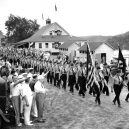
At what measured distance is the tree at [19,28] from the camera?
298ft

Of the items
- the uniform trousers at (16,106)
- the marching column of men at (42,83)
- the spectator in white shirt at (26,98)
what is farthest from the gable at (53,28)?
the uniform trousers at (16,106)

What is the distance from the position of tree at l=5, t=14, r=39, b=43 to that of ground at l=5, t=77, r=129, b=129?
76.9m

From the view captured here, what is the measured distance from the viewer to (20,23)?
92.4 meters

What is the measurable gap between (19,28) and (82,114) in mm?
82724

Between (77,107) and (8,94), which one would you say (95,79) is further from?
(8,94)

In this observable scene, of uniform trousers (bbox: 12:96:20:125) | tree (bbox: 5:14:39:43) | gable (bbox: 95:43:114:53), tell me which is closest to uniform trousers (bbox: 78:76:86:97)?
uniform trousers (bbox: 12:96:20:125)

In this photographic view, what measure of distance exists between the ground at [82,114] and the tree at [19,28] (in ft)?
252

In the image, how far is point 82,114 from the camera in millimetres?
11648

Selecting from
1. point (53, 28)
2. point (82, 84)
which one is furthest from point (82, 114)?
point (53, 28)

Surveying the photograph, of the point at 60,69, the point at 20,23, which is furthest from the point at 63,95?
the point at 20,23

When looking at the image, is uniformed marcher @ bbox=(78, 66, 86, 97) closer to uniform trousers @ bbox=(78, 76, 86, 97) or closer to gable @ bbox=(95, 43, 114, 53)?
uniform trousers @ bbox=(78, 76, 86, 97)

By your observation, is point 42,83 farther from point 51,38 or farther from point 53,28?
point 53,28

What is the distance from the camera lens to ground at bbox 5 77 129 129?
10055mm

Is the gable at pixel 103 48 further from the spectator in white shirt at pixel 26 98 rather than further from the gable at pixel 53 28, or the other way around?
the gable at pixel 53 28
